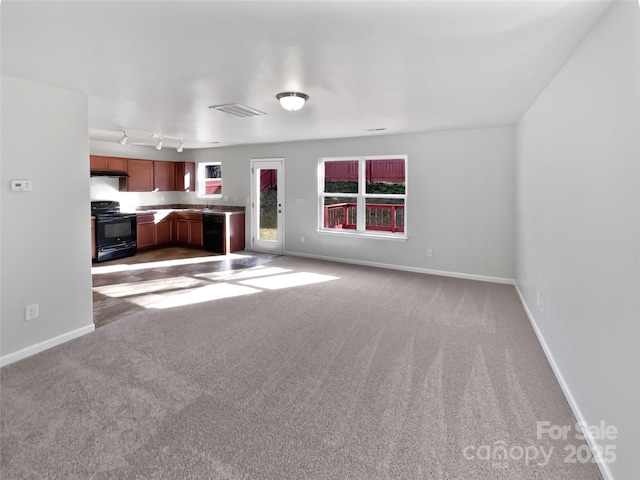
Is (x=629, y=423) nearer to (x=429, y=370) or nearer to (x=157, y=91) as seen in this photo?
(x=429, y=370)

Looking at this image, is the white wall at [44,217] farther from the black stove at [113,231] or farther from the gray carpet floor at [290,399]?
the black stove at [113,231]

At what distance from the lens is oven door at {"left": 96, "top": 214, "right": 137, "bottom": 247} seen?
21.3 feet

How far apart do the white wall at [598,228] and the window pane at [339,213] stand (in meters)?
4.16

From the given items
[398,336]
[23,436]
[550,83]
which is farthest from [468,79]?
[23,436]

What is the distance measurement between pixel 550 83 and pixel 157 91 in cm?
345

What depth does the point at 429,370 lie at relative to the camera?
8.95ft

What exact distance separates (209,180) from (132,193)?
1681 mm

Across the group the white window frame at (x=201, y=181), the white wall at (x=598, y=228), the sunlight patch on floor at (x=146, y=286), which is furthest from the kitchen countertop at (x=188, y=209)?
the white wall at (x=598, y=228)

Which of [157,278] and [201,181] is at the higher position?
[201,181]

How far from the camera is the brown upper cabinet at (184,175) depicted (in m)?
8.29

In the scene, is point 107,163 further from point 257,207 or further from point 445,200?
point 445,200

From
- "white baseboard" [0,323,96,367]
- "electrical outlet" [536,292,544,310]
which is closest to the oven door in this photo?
"white baseboard" [0,323,96,367]

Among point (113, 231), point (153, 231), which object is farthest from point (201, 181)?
point (113, 231)

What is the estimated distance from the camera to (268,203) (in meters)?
7.57
